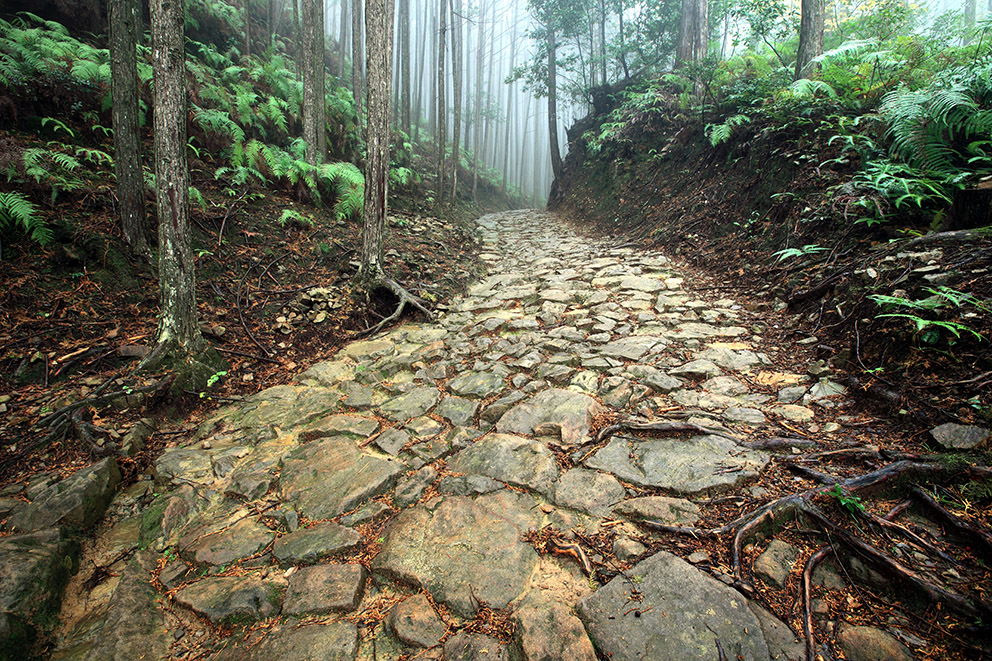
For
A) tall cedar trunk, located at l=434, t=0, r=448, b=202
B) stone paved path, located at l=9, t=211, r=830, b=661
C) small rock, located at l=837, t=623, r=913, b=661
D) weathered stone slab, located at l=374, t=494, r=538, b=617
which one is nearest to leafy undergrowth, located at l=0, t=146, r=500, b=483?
stone paved path, located at l=9, t=211, r=830, b=661

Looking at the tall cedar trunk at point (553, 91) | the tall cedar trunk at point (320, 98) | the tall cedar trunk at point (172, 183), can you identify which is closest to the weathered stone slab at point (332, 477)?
the tall cedar trunk at point (172, 183)

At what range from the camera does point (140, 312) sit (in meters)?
4.09

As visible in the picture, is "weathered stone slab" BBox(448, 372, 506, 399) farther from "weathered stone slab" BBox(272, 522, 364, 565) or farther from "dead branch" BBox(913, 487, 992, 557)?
"dead branch" BBox(913, 487, 992, 557)

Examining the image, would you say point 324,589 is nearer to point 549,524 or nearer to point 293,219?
point 549,524

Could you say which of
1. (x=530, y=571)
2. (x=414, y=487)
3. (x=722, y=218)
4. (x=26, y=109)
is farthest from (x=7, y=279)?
(x=722, y=218)

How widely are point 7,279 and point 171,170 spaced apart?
1.94 m

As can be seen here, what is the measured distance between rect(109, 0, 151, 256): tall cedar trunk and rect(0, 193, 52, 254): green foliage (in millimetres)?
598

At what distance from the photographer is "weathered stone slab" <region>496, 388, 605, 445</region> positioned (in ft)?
9.73

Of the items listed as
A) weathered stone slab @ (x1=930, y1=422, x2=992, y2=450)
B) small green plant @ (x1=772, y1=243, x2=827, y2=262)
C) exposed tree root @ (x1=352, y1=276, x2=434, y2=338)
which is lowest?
weathered stone slab @ (x1=930, y1=422, x2=992, y2=450)

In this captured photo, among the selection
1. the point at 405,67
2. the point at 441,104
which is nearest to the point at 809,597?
the point at 441,104

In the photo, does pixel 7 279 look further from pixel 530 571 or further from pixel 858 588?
pixel 858 588

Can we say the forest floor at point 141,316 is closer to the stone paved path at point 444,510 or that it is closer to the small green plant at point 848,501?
the stone paved path at point 444,510

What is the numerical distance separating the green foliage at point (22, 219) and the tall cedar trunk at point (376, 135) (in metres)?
3.05

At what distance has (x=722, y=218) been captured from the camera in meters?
6.64
